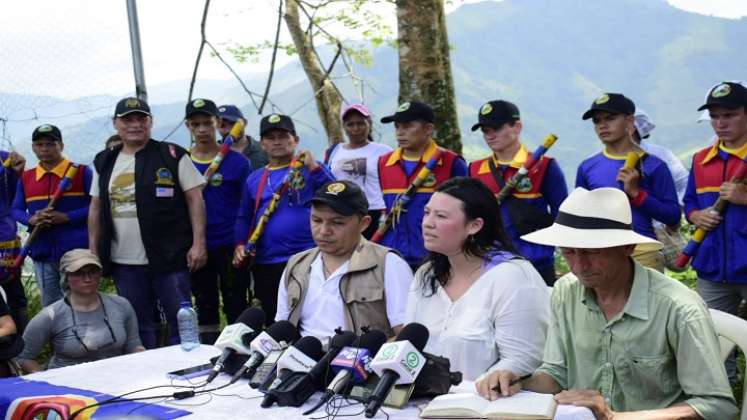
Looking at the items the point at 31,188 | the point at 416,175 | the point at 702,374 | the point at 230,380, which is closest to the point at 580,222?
the point at 702,374

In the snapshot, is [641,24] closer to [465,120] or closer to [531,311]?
[465,120]

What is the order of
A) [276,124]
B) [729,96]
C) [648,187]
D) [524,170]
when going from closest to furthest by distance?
1. [729,96]
2. [648,187]
3. [524,170]
4. [276,124]

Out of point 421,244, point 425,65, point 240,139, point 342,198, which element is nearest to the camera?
point 342,198

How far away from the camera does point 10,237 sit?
6.61 m

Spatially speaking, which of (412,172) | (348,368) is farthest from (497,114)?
(348,368)

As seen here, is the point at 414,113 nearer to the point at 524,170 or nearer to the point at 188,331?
the point at 524,170

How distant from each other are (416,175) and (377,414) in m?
3.22

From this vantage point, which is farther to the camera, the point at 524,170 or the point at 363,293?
the point at 524,170

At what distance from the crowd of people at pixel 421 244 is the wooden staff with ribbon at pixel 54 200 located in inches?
0.9

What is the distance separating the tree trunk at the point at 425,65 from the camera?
24.5 feet

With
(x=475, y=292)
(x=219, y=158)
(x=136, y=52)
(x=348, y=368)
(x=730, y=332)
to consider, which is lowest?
(x=730, y=332)

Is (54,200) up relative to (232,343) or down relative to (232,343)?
up

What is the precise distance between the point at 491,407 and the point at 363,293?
1377 millimetres

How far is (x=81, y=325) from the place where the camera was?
5.19m
